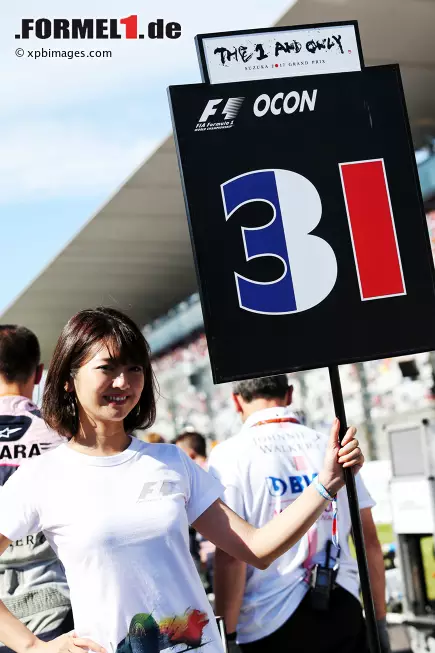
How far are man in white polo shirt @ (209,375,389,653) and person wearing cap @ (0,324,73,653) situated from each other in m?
0.68

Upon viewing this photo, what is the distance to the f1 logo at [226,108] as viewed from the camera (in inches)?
86.0

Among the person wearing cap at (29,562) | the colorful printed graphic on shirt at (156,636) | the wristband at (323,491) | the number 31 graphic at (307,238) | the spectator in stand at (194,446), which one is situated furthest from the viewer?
the spectator in stand at (194,446)

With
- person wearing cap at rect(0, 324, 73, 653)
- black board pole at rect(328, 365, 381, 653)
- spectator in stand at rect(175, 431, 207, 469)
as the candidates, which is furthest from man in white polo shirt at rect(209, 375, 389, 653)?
spectator in stand at rect(175, 431, 207, 469)

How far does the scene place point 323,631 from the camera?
3.08m

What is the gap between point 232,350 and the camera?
6.92 feet

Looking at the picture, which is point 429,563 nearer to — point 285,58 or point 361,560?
point 361,560

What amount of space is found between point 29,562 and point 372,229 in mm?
1348

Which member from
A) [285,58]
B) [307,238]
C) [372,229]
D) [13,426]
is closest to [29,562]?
[13,426]

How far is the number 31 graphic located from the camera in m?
2.15

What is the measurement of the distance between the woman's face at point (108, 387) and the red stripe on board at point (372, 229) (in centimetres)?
57

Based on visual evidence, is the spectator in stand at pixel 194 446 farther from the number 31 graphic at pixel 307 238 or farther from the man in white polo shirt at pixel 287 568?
the number 31 graphic at pixel 307 238

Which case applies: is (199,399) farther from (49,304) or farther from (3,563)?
(3,563)

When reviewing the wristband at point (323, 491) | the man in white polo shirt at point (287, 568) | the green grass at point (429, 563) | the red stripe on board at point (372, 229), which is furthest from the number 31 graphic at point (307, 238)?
the green grass at point (429, 563)

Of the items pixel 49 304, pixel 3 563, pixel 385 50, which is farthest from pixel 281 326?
pixel 49 304
